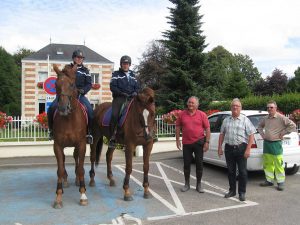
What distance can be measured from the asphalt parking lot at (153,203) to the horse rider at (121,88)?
1.50 m

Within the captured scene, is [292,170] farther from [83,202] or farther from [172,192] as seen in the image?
[83,202]

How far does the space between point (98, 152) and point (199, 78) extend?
556 inches

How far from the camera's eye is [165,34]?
74.9 ft

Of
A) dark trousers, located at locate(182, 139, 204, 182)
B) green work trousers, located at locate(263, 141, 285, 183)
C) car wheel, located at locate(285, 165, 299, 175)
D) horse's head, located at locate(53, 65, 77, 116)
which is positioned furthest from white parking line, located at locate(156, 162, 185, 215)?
car wheel, located at locate(285, 165, 299, 175)

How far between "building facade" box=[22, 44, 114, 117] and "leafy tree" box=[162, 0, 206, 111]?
565 inches

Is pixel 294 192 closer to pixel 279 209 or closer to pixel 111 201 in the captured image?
pixel 279 209

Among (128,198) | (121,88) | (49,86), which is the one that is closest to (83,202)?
(128,198)

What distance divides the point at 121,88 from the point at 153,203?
101 inches

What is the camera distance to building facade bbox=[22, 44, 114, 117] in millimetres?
36750

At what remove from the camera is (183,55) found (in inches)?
851

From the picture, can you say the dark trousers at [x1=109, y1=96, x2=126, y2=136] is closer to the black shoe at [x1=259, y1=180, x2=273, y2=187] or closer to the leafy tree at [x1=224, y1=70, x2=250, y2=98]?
the black shoe at [x1=259, y1=180, x2=273, y2=187]

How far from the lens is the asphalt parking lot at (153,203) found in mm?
5594

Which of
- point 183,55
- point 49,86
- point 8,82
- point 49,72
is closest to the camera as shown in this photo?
point 49,86

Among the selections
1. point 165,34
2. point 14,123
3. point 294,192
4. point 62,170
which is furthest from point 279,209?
point 165,34
